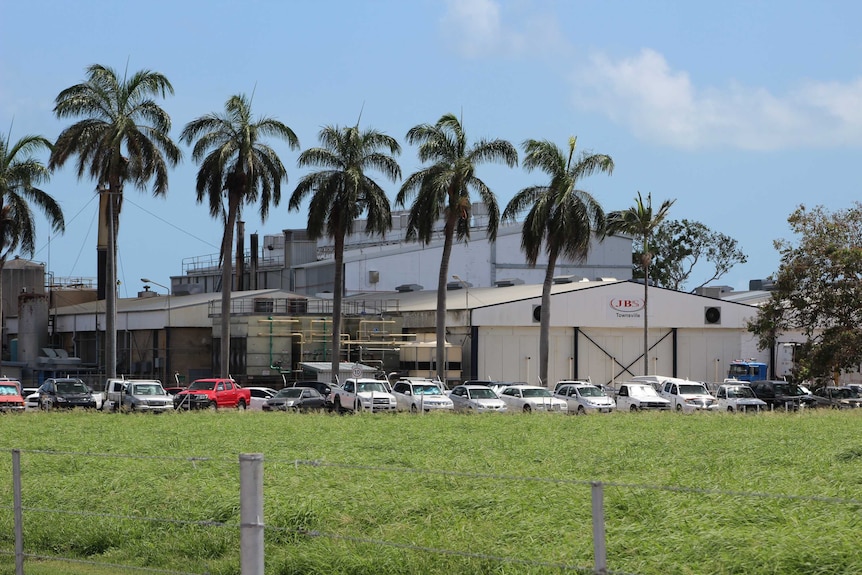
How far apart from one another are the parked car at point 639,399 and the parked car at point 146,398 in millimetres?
19511

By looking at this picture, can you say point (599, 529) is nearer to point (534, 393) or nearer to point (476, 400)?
point (476, 400)

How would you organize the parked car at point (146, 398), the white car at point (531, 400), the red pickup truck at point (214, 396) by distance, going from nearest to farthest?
the parked car at point (146, 398) < the white car at point (531, 400) < the red pickup truck at point (214, 396)

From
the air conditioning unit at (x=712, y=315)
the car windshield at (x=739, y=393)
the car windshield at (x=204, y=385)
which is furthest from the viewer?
the air conditioning unit at (x=712, y=315)

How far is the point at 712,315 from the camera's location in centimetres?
7719

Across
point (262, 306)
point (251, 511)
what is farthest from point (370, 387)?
point (251, 511)

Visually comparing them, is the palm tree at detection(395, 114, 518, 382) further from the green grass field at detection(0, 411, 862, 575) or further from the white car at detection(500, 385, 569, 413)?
the green grass field at detection(0, 411, 862, 575)

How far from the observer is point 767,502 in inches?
541

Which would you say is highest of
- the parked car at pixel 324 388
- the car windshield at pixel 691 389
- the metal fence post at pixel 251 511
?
the metal fence post at pixel 251 511

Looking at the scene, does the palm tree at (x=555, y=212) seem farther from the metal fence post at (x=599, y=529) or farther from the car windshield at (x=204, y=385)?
the metal fence post at (x=599, y=529)

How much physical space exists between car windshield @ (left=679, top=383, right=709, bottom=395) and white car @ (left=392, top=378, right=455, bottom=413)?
1078 centimetres

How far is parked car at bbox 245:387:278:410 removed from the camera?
179ft

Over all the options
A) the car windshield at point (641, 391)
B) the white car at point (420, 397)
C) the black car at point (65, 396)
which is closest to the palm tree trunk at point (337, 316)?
the white car at point (420, 397)

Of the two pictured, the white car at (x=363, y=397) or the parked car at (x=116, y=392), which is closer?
the white car at (x=363, y=397)

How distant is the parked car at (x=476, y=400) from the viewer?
4900 cm
